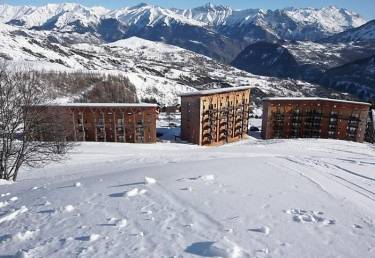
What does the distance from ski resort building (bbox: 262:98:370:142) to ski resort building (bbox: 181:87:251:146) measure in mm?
7033

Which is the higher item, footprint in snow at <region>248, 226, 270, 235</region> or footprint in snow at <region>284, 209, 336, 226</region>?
footprint in snow at <region>248, 226, 270, 235</region>

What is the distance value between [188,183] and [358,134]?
8736 centimetres

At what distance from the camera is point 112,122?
2936 inches

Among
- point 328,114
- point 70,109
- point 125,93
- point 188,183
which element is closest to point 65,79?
point 125,93

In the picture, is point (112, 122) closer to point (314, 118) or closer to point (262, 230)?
point (314, 118)

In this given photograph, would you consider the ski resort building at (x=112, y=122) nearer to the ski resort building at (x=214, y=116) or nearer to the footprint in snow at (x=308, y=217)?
the ski resort building at (x=214, y=116)

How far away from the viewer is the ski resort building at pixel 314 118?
9169 cm

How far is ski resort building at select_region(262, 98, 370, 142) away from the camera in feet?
301

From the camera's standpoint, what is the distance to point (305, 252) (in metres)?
9.45

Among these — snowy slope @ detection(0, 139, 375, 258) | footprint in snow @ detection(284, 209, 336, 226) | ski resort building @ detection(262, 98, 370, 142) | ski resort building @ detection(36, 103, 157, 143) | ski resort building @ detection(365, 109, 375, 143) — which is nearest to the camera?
snowy slope @ detection(0, 139, 375, 258)

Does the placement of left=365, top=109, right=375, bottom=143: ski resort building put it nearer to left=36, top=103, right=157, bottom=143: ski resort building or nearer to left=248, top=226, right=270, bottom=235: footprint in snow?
left=36, top=103, right=157, bottom=143: ski resort building

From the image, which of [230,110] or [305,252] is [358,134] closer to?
[230,110]

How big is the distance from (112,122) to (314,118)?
51.4m

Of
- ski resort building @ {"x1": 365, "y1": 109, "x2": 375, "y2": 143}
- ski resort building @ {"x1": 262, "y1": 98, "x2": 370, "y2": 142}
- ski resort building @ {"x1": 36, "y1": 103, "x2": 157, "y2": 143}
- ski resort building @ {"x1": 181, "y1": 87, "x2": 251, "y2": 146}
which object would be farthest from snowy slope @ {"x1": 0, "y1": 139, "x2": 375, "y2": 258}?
ski resort building @ {"x1": 365, "y1": 109, "x2": 375, "y2": 143}
